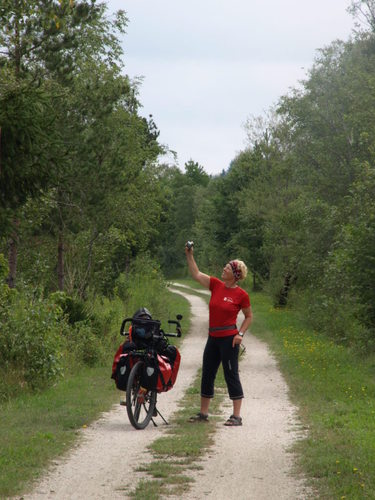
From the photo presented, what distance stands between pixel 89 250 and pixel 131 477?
20118 mm

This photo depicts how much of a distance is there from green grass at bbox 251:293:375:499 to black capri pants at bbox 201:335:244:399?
108 centimetres

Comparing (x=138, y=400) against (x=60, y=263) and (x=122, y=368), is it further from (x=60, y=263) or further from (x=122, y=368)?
(x=60, y=263)

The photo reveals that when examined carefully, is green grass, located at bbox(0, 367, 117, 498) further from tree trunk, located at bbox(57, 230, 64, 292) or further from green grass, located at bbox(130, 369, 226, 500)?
tree trunk, located at bbox(57, 230, 64, 292)

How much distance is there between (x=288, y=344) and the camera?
2498cm

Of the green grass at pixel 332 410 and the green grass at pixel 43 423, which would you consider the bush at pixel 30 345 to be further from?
the green grass at pixel 332 410

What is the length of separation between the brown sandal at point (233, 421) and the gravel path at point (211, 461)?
11 cm

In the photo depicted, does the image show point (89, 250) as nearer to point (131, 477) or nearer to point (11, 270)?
point (11, 270)

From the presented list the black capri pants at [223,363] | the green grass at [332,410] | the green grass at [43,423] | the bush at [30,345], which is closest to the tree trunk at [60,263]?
the green grass at [332,410]

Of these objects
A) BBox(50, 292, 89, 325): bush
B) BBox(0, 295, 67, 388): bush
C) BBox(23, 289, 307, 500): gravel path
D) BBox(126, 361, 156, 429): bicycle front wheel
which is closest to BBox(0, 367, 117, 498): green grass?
BBox(23, 289, 307, 500): gravel path

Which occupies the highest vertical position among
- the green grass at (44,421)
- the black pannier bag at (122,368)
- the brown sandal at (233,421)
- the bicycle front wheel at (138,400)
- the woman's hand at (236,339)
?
the woman's hand at (236,339)

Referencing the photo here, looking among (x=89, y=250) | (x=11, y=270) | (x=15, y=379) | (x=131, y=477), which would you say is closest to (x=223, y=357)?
(x=131, y=477)

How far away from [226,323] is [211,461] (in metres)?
2.60

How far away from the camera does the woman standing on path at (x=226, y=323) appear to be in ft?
33.5

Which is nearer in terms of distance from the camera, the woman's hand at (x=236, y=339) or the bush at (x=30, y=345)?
the woman's hand at (x=236, y=339)
